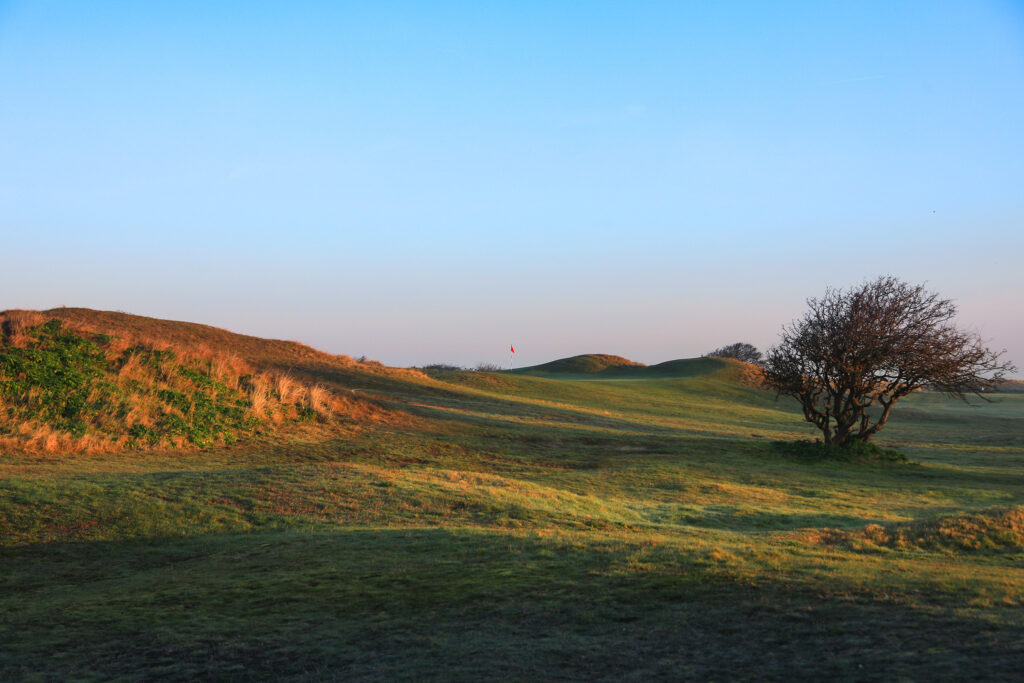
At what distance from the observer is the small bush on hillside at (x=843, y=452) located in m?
24.3

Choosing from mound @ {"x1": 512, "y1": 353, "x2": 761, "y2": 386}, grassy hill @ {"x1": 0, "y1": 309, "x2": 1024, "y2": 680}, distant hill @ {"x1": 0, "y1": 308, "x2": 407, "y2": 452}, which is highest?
mound @ {"x1": 512, "y1": 353, "x2": 761, "y2": 386}

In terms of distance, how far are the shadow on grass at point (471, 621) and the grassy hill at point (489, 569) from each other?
0.03 m

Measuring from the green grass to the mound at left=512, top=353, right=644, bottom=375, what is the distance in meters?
59.6

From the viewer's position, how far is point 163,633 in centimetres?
635

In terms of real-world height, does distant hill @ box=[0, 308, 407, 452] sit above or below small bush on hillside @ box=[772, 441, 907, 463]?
above

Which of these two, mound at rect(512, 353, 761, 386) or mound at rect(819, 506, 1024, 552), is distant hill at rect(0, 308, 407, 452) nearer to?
mound at rect(819, 506, 1024, 552)

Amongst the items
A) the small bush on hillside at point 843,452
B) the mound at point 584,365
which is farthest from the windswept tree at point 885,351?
the mound at point 584,365

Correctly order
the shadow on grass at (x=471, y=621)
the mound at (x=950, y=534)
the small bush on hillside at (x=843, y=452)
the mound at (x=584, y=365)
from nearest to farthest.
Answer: the shadow on grass at (x=471, y=621)
the mound at (x=950, y=534)
the small bush on hillside at (x=843, y=452)
the mound at (x=584, y=365)

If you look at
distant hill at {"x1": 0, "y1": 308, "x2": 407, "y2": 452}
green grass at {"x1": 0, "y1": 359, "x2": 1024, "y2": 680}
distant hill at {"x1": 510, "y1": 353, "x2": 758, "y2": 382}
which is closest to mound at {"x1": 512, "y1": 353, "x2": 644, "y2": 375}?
distant hill at {"x1": 510, "y1": 353, "x2": 758, "y2": 382}

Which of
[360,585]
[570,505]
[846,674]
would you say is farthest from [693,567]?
[570,505]

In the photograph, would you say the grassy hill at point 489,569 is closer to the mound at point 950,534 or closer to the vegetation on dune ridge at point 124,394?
the mound at point 950,534

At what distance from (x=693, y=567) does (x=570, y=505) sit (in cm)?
585

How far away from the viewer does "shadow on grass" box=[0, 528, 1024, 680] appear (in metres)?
5.11

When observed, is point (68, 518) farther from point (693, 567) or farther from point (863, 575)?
point (863, 575)
